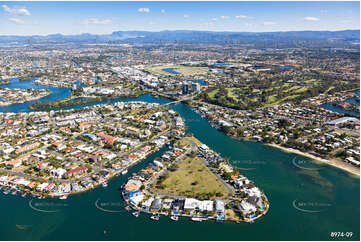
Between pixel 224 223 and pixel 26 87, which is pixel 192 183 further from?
pixel 26 87

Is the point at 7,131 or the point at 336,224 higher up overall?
the point at 7,131

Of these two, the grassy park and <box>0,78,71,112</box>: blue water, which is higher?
<box>0,78,71,112</box>: blue water

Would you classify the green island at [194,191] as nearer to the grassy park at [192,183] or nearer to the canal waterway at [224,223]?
the grassy park at [192,183]

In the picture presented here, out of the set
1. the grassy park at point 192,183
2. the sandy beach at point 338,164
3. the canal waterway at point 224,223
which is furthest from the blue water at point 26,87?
the sandy beach at point 338,164

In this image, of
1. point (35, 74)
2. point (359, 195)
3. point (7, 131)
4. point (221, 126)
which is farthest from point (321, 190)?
point (35, 74)

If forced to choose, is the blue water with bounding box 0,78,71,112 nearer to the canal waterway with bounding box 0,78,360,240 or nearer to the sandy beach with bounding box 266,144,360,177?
the canal waterway with bounding box 0,78,360,240

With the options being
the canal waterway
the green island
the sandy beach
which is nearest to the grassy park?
the green island

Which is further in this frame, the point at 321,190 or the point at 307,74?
the point at 307,74

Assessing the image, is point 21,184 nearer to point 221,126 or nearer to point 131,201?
point 131,201
